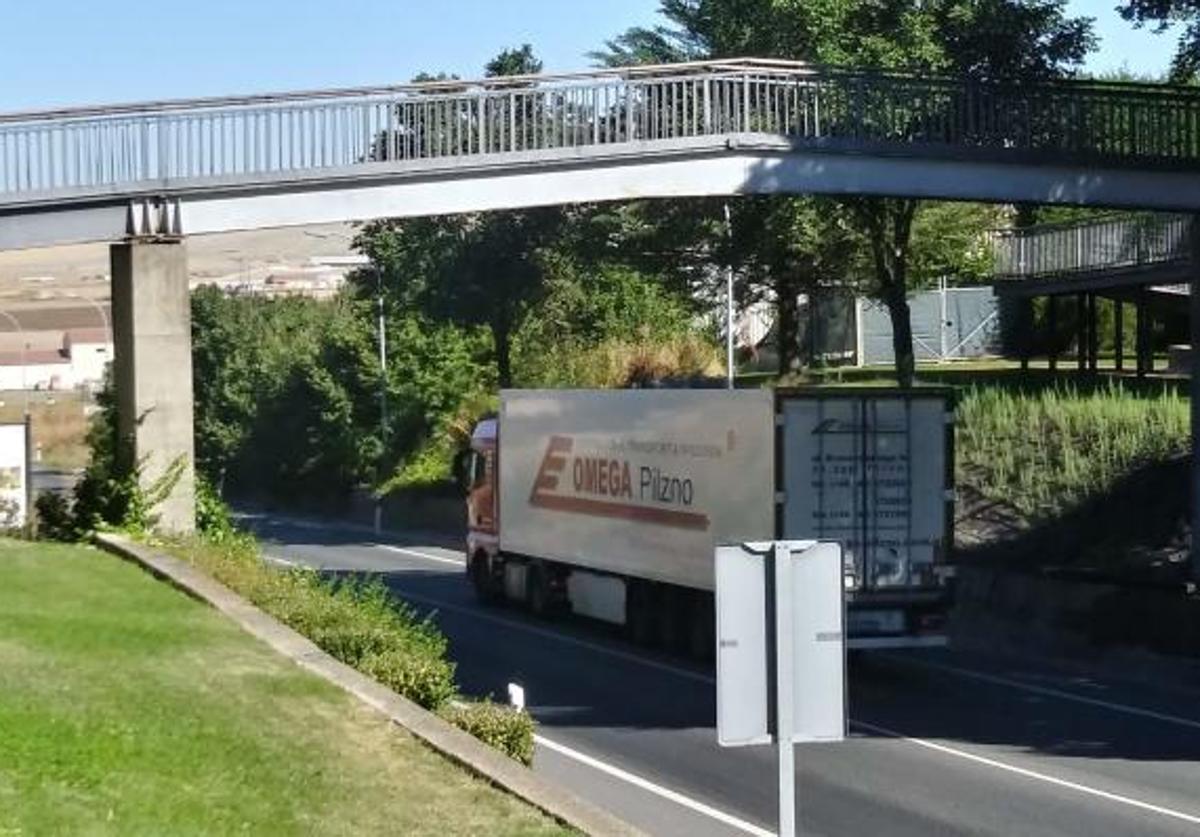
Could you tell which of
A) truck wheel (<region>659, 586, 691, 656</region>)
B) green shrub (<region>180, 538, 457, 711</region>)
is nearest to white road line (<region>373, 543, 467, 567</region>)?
truck wheel (<region>659, 586, 691, 656</region>)

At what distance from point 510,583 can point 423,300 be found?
2303 cm

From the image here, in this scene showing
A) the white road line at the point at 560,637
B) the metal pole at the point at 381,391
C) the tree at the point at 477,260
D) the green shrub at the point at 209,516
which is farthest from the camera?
the metal pole at the point at 381,391

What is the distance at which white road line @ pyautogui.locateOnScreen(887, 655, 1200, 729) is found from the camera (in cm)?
2378

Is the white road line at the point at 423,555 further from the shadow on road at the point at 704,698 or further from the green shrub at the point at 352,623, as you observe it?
the green shrub at the point at 352,623

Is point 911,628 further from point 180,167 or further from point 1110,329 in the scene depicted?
point 1110,329

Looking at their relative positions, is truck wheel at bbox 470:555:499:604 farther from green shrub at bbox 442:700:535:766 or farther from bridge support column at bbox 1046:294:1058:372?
green shrub at bbox 442:700:535:766

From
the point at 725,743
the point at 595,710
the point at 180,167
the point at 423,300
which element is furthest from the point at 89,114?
the point at 423,300

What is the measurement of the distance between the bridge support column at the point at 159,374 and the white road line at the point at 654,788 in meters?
7.24

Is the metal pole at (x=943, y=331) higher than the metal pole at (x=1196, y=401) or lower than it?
higher

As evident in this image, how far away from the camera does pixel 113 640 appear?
1664cm

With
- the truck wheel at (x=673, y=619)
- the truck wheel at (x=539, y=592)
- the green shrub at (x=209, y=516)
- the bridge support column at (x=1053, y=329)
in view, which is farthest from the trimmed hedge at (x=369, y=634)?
the bridge support column at (x=1053, y=329)

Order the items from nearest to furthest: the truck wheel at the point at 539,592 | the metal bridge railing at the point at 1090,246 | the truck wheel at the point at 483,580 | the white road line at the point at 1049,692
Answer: the white road line at the point at 1049,692 < the truck wheel at the point at 539,592 < the truck wheel at the point at 483,580 < the metal bridge railing at the point at 1090,246

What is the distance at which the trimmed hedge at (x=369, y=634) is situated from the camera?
14461 mm

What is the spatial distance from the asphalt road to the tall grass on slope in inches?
248
